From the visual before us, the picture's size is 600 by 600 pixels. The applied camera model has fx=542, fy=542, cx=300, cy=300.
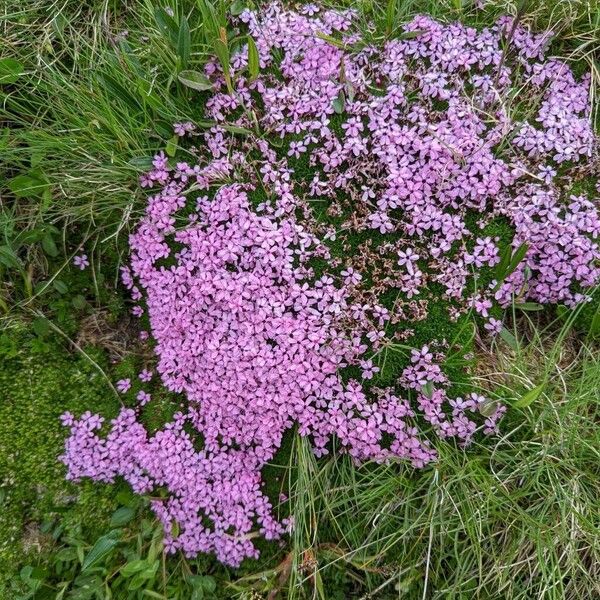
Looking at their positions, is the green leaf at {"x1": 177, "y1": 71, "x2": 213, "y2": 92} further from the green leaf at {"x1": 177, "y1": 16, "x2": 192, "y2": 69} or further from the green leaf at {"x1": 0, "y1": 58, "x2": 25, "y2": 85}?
the green leaf at {"x1": 0, "y1": 58, "x2": 25, "y2": 85}

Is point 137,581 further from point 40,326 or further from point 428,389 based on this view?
point 428,389

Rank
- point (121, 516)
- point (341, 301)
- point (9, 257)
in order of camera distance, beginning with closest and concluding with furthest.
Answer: point (341, 301) → point (121, 516) → point (9, 257)

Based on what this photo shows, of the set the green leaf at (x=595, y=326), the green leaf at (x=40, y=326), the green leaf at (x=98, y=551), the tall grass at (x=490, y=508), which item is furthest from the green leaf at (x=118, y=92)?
the green leaf at (x=595, y=326)

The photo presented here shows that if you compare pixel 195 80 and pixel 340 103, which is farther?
pixel 195 80

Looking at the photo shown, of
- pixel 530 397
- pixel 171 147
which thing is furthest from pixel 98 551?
pixel 530 397

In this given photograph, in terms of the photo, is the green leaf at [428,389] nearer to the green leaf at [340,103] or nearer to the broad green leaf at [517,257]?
the broad green leaf at [517,257]

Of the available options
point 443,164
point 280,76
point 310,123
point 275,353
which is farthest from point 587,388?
point 280,76
